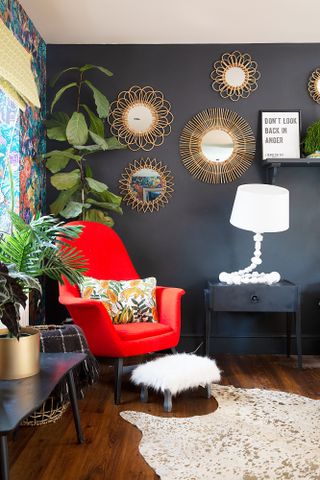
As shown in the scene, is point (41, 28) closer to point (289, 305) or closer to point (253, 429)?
point (289, 305)

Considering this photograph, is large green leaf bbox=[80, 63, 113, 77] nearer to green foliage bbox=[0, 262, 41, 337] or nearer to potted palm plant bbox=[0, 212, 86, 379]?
potted palm plant bbox=[0, 212, 86, 379]

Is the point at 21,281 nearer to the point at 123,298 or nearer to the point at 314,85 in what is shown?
the point at 123,298

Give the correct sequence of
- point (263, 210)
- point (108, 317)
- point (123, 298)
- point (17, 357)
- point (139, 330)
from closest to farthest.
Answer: point (17, 357) → point (108, 317) → point (139, 330) → point (123, 298) → point (263, 210)

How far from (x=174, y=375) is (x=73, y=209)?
1.50 m

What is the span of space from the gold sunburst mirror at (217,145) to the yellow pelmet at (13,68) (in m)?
1.50

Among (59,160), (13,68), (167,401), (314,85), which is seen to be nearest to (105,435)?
(167,401)

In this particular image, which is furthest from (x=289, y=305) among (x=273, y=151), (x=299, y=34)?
(x=299, y=34)

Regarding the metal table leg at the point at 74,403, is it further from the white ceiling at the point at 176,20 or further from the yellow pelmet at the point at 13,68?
the white ceiling at the point at 176,20

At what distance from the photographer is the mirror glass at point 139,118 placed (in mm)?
4121

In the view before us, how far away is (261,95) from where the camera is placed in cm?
411

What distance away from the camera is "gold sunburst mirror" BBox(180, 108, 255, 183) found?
13.5 ft

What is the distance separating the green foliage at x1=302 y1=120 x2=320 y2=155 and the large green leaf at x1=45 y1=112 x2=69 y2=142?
184 centimetres

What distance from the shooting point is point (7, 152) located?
3301mm

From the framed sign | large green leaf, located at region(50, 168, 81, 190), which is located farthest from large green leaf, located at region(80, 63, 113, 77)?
the framed sign
